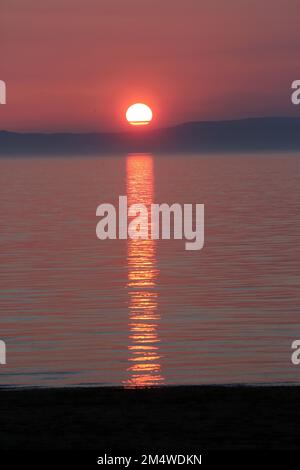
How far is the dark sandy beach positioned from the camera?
1105cm

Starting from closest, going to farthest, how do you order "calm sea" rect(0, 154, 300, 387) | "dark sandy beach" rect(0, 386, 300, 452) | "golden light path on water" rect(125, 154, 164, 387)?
"dark sandy beach" rect(0, 386, 300, 452) → "golden light path on water" rect(125, 154, 164, 387) → "calm sea" rect(0, 154, 300, 387)

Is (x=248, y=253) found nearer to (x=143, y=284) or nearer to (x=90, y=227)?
(x=143, y=284)

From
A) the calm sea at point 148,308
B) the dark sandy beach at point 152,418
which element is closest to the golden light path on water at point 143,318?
the calm sea at point 148,308

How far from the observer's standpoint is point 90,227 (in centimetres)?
6406

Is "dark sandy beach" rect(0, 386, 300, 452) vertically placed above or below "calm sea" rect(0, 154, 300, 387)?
below

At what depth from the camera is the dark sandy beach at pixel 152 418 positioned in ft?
36.3

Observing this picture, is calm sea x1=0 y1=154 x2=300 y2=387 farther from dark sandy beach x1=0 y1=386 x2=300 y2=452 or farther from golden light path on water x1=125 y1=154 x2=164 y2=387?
dark sandy beach x1=0 y1=386 x2=300 y2=452

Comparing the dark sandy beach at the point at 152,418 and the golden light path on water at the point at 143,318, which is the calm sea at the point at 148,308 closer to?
the golden light path on water at the point at 143,318

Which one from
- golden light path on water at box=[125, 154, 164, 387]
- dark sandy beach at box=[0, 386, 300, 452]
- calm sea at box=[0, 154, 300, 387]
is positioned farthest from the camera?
calm sea at box=[0, 154, 300, 387]

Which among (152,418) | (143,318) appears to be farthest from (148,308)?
(152,418)

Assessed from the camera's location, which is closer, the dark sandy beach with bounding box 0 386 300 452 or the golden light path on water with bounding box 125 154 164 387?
the dark sandy beach with bounding box 0 386 300 452

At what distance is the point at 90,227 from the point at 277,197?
119 ft

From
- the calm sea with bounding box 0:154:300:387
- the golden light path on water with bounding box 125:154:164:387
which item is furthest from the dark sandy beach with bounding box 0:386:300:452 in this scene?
the calm sea with bounding box 0:154:300:387
